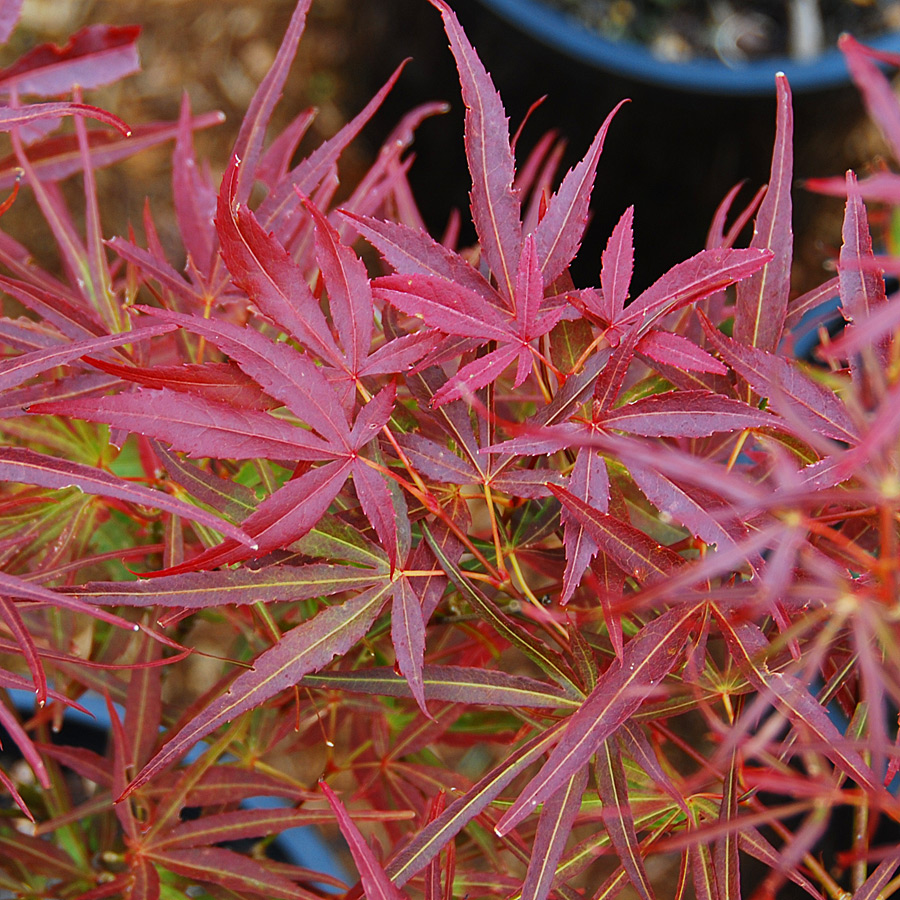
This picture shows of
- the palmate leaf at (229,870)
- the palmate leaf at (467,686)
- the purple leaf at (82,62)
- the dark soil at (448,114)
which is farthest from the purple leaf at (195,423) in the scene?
the dark soil at (448,114)

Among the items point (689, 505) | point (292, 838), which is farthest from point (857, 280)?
point (292, 838)

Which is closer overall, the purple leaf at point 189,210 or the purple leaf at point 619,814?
the purple leaf at point 619,814

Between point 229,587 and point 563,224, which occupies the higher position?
point 563,224

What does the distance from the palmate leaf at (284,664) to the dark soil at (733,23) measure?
1.26 m

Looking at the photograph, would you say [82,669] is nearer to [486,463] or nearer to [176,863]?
[176,863]

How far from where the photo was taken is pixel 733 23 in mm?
1435

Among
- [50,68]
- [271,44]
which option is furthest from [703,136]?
[50,68]

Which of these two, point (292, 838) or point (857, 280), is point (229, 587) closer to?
point (857, 280)

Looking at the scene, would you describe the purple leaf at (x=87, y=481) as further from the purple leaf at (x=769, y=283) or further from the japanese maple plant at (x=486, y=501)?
the purple leaf at (x=769, y=283)

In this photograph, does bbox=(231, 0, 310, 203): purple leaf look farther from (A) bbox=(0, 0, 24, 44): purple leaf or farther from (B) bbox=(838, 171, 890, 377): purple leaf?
(B) bbox=(838, 171, 890, 377): purple leaf

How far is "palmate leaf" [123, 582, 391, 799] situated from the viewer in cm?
35

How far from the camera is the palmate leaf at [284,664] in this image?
35 centimetres

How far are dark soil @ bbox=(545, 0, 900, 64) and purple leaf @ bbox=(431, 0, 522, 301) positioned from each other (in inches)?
44.9

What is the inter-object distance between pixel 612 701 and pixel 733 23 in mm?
1359
